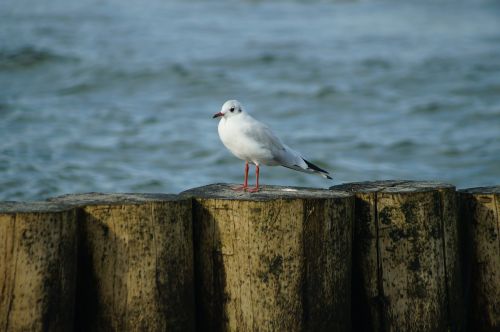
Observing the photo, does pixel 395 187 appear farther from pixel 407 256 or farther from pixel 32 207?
pixel 32 207

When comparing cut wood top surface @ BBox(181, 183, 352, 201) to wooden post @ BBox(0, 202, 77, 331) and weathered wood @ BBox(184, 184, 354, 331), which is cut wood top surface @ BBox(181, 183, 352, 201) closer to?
weathered wood @ BBox(184, 184, 354, 331)

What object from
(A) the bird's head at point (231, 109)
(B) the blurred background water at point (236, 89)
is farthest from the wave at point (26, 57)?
(A) the bird's head at point (231, 109)

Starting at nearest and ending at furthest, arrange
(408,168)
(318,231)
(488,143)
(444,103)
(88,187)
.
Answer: (318,231) → (88,187) → (408,168) → (488,143) → (444,103)

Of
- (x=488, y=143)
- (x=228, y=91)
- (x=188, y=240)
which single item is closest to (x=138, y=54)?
(x=228, y=91)

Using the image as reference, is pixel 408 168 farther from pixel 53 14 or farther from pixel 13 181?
pixel 53 14

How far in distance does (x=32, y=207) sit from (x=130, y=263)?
55 cm

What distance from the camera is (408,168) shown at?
11820mm

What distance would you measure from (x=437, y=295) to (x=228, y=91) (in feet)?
39.6

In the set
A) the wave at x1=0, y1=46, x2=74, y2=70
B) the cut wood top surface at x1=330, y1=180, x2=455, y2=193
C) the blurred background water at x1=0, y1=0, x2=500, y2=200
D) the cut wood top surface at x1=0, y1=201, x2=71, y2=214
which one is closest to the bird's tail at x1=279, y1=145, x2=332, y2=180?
the cut wood top surface at x1=330, y1=180, x2=455, y2=193

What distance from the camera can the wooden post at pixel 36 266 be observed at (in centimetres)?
399

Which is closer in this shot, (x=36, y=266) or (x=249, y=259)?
(x=36, y=266)

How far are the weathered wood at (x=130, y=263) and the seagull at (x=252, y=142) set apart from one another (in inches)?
29.0

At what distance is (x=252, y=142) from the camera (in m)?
5.05

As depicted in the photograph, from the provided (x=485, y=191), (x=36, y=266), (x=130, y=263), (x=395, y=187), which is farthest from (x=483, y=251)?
(x=36, y=266)
